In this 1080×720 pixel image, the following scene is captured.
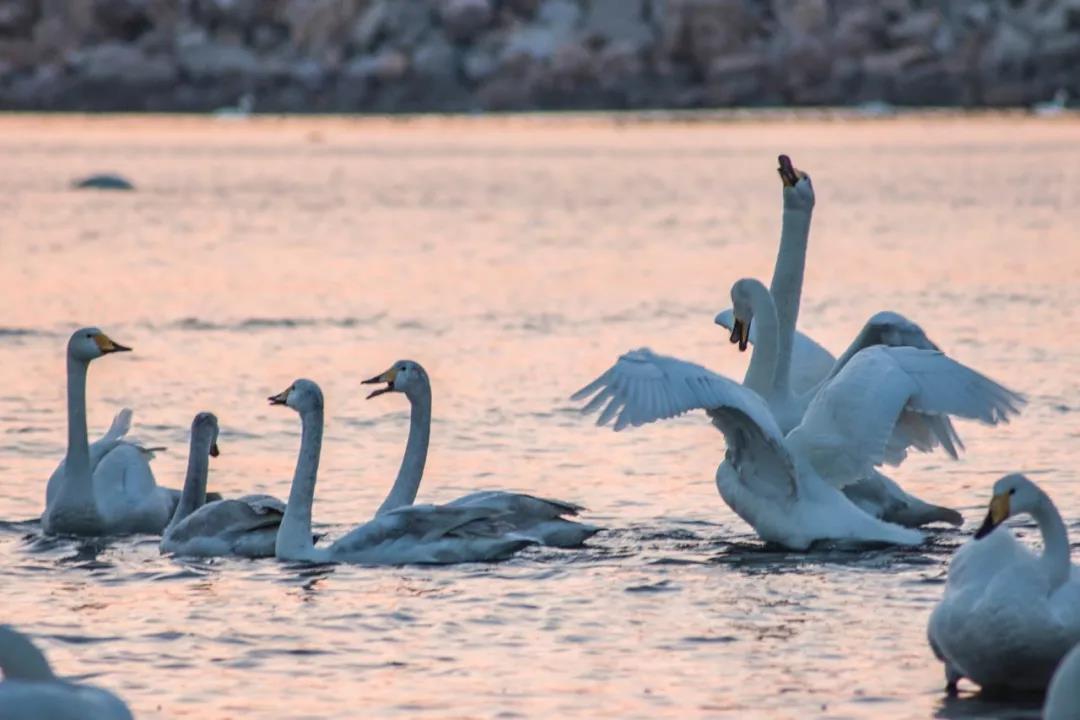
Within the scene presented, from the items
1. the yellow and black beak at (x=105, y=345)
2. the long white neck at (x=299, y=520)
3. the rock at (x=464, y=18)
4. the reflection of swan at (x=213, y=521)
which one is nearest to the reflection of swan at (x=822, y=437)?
the long white neck at (x=299, y=520)

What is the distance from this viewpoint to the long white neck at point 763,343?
11.5m

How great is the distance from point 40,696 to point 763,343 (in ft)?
18.3

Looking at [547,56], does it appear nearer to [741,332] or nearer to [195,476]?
[741,332]

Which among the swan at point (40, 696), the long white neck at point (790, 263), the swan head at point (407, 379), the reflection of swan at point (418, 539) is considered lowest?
the reflection of swan at point (418, 539)

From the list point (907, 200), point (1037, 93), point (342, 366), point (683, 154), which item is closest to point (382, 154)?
point (683, 154)

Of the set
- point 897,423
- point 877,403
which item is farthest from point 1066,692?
point 897,423

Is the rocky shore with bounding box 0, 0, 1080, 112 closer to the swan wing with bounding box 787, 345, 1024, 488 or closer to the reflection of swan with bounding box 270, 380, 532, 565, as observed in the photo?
the swan wing with bounding box 787, 345, 1024, 488

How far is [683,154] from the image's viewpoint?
2601 inches

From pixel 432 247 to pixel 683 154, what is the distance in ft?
114

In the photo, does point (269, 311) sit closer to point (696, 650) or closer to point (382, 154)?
point (696, 650)

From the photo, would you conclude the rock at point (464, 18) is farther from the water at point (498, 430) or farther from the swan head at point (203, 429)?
the swan head at point (203, 429)

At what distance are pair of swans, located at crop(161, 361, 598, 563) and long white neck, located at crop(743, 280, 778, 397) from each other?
104 cm

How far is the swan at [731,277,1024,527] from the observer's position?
11.5m

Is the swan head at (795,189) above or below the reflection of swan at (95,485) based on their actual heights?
above
